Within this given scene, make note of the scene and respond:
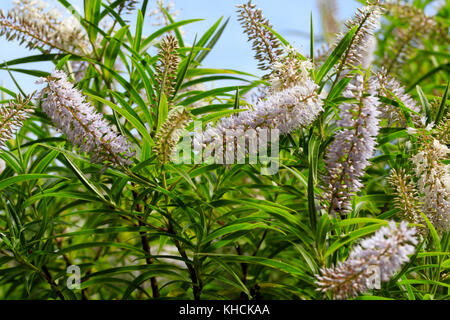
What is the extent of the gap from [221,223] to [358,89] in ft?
2.44

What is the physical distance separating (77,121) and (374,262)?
549mm

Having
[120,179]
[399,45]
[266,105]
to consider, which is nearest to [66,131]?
[120,179]

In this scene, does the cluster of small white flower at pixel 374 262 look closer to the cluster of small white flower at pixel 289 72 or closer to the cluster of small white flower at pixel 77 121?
the cluster of small white flower at pixel 289 72

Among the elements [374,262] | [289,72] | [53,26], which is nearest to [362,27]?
[289,72]

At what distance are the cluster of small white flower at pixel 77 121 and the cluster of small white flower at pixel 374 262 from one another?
1.47ft

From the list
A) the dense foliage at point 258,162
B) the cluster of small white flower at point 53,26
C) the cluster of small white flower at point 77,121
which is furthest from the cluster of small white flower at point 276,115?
the cluster of small white flower at point 53,26

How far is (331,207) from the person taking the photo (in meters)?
0.80

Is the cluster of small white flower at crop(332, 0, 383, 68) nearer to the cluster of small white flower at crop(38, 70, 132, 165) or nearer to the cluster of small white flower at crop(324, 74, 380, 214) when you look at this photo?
the cluster of small white flower at crop(324, 74, 380, 214)

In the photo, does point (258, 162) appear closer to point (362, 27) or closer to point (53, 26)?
point (362, 27)

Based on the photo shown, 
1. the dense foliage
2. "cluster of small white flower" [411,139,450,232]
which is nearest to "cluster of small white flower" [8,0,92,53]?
the dense foliage

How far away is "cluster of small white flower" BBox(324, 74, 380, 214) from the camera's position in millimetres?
726

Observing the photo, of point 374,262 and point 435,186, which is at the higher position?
point 435,186

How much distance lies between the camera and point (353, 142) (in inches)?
28.6
